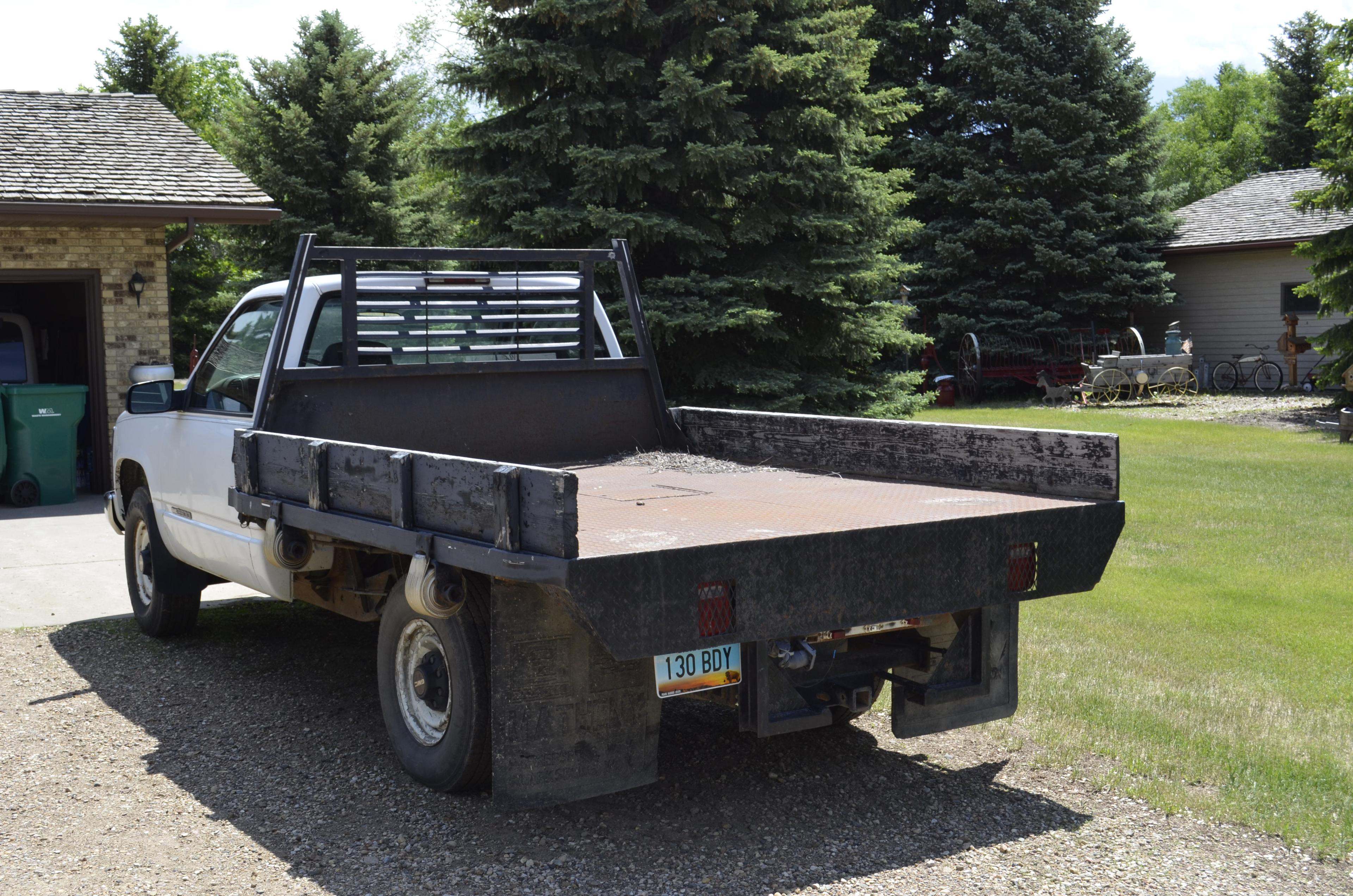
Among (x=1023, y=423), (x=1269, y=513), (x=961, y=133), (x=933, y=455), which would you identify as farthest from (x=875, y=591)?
(x=961, y=133)

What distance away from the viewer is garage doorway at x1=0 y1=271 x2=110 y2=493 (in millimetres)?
14445

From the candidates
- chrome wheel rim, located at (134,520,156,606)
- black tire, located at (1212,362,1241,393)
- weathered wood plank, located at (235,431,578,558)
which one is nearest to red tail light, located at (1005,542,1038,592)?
weathered wood plank, located at (235,431,578,558)

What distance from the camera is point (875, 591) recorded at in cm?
424

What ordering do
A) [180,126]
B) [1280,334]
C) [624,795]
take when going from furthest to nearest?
[1280,334], [180,126], [624,795]

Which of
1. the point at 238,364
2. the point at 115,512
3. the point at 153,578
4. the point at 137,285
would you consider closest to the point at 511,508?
the point at 238,364

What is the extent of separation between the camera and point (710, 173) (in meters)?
15.6

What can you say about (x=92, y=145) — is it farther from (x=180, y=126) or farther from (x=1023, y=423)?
(x=1023, y=423)

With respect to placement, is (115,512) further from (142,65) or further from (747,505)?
(142,65)

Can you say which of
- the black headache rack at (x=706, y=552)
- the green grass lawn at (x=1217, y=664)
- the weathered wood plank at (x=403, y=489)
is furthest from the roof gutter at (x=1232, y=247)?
the weathered wood plank at (x=403, y=489)

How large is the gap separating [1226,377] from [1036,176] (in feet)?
21.5

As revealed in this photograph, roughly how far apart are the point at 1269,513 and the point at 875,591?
8.75 m

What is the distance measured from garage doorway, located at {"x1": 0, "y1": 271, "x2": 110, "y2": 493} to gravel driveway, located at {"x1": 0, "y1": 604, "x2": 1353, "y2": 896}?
9.15 m

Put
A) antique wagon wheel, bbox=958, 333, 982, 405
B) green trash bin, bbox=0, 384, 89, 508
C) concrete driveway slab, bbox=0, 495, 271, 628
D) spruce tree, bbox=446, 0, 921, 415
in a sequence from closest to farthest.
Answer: concrete driveway slab, bbox=0, 495, 271, 628, green trash bin, bbox=0, 384, 89, 508, spruce tree, bbox=446, 0, 921, 415, antique wagon wheel, bbox=958, 333, 982, 405

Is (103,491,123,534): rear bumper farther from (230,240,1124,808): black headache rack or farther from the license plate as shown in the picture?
the license plate
